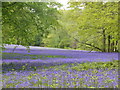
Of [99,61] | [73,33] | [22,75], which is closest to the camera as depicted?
[22,75]

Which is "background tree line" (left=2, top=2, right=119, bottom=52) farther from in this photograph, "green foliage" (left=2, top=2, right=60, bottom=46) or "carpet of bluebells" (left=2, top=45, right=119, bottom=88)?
"carpet of bluebells" (left=2, top=45, right=119, bottom=88)

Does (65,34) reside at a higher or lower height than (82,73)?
higher

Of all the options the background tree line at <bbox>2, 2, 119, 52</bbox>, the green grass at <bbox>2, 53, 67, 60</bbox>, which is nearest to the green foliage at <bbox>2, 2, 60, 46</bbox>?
the background tree line at <bbox>2, 2, 119, 52</bbox>

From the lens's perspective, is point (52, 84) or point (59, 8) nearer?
point (52, 84)

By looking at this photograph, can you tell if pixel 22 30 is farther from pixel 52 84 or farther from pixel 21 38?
pixel 52 84

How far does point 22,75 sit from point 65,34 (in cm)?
178

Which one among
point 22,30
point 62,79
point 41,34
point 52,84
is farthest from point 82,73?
point 22,30

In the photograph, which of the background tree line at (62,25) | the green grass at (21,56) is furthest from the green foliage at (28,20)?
the green grass at (21,56)

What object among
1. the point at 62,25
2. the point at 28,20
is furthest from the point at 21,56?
the point at 62,25

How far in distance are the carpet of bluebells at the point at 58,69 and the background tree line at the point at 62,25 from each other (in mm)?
319

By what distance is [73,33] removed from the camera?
583 cm

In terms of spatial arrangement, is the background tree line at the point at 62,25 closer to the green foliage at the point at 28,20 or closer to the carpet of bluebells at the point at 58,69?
the green foliage at the point at 28,20

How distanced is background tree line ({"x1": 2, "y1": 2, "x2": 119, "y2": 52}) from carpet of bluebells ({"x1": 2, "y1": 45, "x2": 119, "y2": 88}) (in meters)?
0.32

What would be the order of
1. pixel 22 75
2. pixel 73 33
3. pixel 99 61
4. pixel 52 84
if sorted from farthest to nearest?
pixel 73 33 → pixel 99 61 → pixel 22 75 → pixel 52 84
